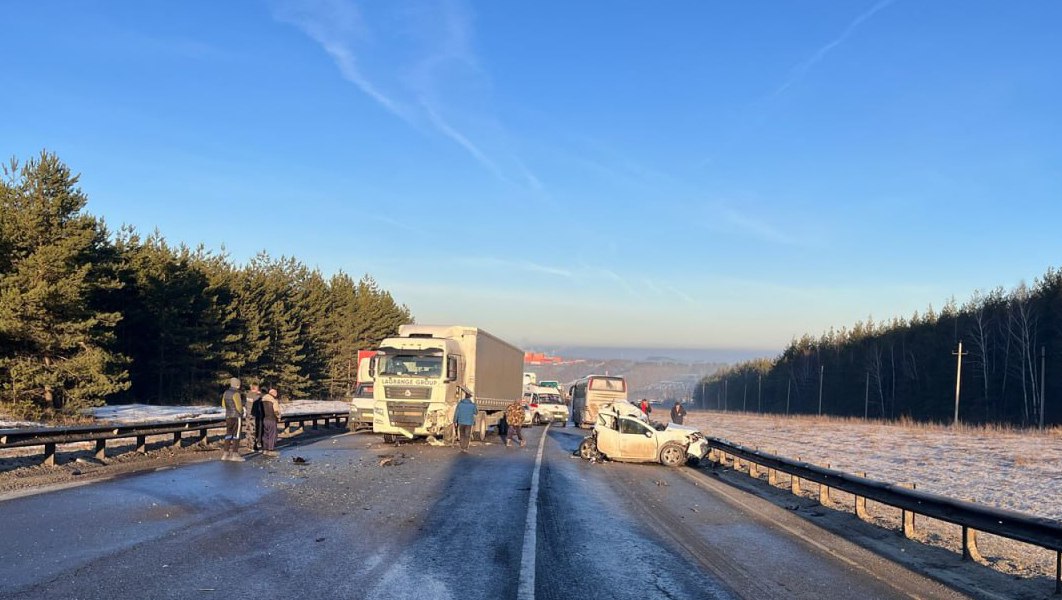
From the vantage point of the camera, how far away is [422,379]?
21.8 metres

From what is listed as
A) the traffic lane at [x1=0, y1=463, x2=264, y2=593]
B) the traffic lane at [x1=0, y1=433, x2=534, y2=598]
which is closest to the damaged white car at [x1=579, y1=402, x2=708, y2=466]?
the traffic lane at [x1=0, y1=433, x2=534, y2=598]

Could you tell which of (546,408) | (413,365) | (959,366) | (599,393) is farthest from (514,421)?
(959,366)

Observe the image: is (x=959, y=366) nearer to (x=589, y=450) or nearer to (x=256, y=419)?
(x=589, y=450)

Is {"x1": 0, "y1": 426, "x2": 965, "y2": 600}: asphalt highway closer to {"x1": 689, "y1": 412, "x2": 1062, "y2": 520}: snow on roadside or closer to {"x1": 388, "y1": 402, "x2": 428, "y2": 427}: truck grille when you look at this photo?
{"x1": 689, "y1": 412, "x2": 1062, "y2": 520}: snow on roadside

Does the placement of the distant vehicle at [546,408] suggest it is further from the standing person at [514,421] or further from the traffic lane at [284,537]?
the traffic lane at [284,537]

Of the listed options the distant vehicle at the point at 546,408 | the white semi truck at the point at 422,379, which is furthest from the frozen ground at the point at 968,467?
the distant vehicle at the point at 546,408

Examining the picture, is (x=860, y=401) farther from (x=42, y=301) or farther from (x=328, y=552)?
(x=328, y=552)

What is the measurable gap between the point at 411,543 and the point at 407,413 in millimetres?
13514

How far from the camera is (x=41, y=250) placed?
27.0 m

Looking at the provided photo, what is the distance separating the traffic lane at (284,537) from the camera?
636 centimetres

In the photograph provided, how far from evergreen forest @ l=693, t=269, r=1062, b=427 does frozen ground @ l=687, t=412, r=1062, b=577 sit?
71.3 ft

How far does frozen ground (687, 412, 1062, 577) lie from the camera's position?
10.2m

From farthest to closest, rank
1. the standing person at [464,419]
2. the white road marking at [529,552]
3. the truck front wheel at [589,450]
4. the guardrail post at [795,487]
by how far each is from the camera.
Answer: the standing person at [464,419] → the truck front wheel at [589,450] → the guardrail post at [795,487] → the white road marking at [529,552]

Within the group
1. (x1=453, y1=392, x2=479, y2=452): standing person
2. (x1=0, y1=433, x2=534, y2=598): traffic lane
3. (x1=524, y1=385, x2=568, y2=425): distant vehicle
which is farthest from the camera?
(x1=524, y1=385, x2=568, y2=425): distant vehicle
